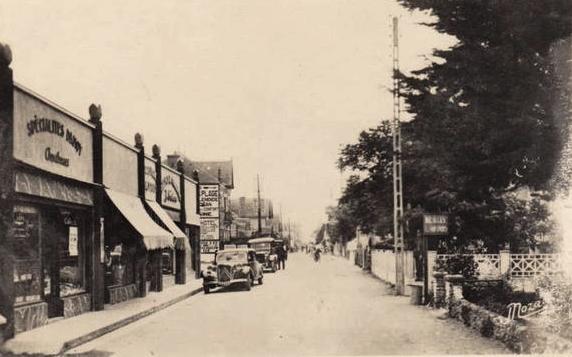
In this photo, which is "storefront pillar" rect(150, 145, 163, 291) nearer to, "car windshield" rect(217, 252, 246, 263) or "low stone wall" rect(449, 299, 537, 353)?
"car windshield" rect(217, 252, 246, 263)

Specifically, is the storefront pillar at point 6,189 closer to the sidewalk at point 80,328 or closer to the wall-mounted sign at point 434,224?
the sidewalk at point 80,328

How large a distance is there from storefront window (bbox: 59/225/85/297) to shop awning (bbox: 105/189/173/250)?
169 cm

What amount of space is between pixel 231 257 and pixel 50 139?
14.0m

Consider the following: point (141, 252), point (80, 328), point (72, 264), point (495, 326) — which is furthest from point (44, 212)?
point (495, 326)

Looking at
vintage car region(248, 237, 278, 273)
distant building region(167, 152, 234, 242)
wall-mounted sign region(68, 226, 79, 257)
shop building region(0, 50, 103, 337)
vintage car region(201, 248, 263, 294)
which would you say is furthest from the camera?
distant building region(167, 152, 234, 242)

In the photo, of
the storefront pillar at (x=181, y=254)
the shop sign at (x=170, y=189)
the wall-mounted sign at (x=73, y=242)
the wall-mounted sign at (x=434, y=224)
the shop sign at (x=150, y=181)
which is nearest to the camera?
the wall-mounted sign at (x=73, y=242)

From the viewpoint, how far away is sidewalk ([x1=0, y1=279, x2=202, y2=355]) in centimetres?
1196

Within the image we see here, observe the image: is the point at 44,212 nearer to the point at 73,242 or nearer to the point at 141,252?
the point at 73,242

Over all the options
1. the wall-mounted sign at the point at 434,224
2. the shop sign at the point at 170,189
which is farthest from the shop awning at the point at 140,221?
the wall-mounted sign at the point at 434,224

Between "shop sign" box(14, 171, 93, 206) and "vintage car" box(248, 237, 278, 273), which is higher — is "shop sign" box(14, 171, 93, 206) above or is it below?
above

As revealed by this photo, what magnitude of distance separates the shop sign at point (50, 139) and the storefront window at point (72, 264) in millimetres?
1506

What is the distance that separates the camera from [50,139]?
16.1 meters

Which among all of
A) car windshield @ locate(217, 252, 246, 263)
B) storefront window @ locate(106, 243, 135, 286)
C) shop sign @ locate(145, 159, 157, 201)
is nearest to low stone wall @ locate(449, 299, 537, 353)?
storefront window @ locate(106, 243, 135, 286)

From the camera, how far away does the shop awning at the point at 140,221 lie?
19875 millimetres
